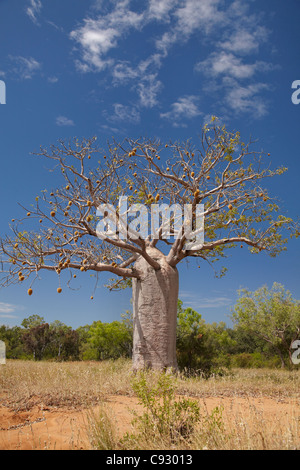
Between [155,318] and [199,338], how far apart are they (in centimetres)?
386

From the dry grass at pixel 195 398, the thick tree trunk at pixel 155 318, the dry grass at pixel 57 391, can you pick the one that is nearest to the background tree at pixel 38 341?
the dry grass at pixel 195 398

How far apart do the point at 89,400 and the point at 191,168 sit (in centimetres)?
657

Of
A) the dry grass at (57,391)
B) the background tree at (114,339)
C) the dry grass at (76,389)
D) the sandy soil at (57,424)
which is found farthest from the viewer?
the background tree at (114,339)

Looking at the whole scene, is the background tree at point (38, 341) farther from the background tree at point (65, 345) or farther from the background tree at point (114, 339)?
the background tree at point (114, 339)

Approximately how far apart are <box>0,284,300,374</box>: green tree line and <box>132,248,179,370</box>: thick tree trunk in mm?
2111

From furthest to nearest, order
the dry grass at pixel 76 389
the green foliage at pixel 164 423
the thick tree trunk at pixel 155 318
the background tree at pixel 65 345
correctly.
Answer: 1. the background tree at pixel 65 345
2. the thick tree trunk at pixel 155 318
3. the dry grass at pixel 76 389
4. the green foliage at pixel 164 423

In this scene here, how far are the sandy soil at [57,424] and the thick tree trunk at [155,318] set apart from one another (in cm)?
314

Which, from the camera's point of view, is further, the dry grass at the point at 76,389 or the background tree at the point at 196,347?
the background tree at the point at 196,347

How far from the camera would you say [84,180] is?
Answer: 9.52 metres

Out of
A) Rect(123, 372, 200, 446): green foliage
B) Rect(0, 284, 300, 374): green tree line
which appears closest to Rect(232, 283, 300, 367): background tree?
Rect(0, 284, 300, 374): green tree line

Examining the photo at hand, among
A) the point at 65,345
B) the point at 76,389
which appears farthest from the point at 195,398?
the point at 65,345

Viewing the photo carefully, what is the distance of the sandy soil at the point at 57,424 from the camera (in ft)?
12.4

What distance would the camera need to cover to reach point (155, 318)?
9.31 meters
